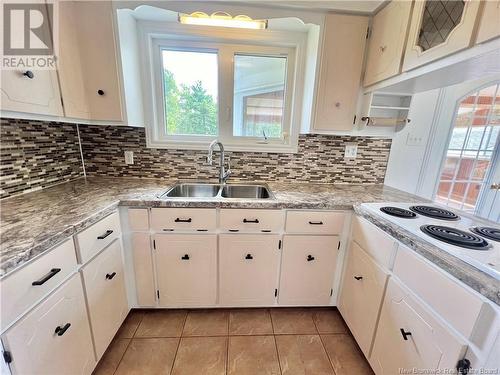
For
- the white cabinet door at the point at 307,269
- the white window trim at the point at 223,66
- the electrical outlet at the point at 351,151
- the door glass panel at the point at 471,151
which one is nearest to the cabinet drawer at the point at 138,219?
the white window trim at the point at 223,66

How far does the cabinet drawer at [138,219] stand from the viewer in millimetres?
1349

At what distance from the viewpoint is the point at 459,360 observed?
73 centimetres

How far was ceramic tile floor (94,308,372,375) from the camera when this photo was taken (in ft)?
4.11

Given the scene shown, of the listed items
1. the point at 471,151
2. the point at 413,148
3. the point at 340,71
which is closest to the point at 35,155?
the point at 340,71

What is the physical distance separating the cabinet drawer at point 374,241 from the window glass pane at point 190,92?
133 centimetres

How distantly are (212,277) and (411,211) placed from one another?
1.30m

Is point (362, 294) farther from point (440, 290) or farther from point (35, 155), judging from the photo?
point (35, 155)

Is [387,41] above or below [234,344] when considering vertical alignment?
above

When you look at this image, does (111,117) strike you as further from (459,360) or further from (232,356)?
(459,360)

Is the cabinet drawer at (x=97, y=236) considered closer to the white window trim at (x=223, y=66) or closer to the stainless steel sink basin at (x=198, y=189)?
the stainless steel sink basin at (x=198, y=189)

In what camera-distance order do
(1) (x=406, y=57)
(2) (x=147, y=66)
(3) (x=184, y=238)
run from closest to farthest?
(1) (x=406, y=57)
(3) (x=184, y=238)
(2) (x=147, y=66)

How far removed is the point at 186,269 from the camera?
4.84 ft

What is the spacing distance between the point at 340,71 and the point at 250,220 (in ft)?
3.97

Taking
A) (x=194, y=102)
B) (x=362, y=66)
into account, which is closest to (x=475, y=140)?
(x=362, y=66)
